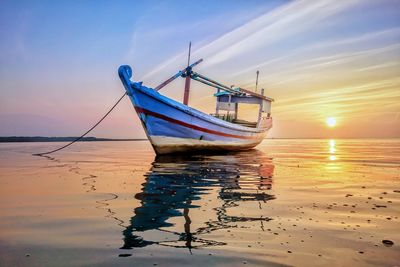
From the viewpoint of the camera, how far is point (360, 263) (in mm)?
3447

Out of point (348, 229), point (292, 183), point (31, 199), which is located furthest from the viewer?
point (292, 183)

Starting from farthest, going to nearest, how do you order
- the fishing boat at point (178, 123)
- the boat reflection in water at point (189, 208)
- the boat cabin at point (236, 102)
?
1. the boat cabin at point (236, 102)
2. the fishing boat at point (178, 123)
3. the boat reflection in water at point (189, 208)

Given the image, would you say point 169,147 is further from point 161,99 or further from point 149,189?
point 149,189

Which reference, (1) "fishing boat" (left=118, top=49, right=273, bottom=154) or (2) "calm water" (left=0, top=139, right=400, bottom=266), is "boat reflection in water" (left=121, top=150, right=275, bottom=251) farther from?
(1) "fishing boat" (left=118, top=49, right=273, bottom=154)

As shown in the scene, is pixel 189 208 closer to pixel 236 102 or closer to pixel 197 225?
pixel 197 225

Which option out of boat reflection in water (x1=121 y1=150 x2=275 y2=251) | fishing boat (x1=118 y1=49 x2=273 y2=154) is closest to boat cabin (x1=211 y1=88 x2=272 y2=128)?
fishing boat (x1=118 y1=49 x2=273 y2=154)

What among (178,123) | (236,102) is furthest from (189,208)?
(236,102)

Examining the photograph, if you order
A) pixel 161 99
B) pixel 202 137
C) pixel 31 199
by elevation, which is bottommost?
pixel 31 199

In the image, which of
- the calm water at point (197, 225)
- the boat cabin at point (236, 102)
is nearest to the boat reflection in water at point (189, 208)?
the calm water at point (197, 225)

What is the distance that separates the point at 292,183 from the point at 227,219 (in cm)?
519

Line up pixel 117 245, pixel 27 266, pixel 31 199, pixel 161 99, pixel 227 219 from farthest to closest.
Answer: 1. pixel 161 99
2. pixel 31 199
3. pixel 227 219
4. pixel 117 245
5. pixel 27 266

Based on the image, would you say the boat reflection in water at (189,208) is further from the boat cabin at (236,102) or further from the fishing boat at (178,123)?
the boat cabin at (236,102)

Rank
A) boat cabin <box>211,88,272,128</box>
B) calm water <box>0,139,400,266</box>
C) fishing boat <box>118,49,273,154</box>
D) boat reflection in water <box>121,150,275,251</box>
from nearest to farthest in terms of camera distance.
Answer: calm water <box>0,139,400,266</box> → boat reflection in water <box>121,150,275,251</box> → fishing boat <box>118,49,273,154</box> → boat cabin <box>211,88,272,128</box>

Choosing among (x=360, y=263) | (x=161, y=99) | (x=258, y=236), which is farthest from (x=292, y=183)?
(x=161, y=99)
